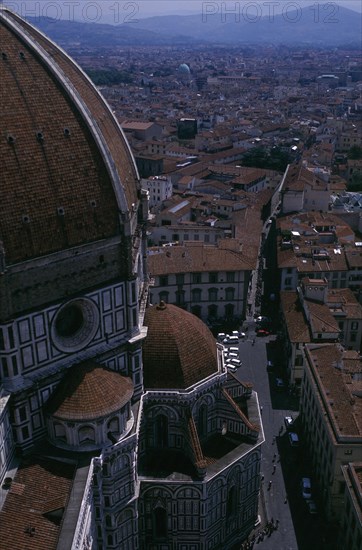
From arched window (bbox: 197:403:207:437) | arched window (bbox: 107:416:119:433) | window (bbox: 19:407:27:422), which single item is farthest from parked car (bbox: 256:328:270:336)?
window (bbox: 19:407:27:422)

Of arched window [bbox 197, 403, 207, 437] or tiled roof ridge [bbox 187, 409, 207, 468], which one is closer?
tiled roof ridge [bbox 187, 409, 207, 468]

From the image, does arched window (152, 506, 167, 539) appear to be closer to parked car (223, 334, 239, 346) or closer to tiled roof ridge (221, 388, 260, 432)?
tiled roof ridge (221, 388, 260, 432)

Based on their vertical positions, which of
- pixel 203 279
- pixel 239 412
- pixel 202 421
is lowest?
pixel 203 279

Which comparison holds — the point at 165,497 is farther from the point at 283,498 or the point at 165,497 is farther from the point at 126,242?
the point at 126,242

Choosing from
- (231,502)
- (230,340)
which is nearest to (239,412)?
(231,502)

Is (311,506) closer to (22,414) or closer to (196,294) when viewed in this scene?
(22,414)

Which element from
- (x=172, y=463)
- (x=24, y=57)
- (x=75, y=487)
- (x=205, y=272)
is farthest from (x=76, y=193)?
(x=205, y=272)

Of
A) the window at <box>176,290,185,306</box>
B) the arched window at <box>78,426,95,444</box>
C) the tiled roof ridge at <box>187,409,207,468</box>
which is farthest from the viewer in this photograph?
the window at <box>176,290,185,306</box>
